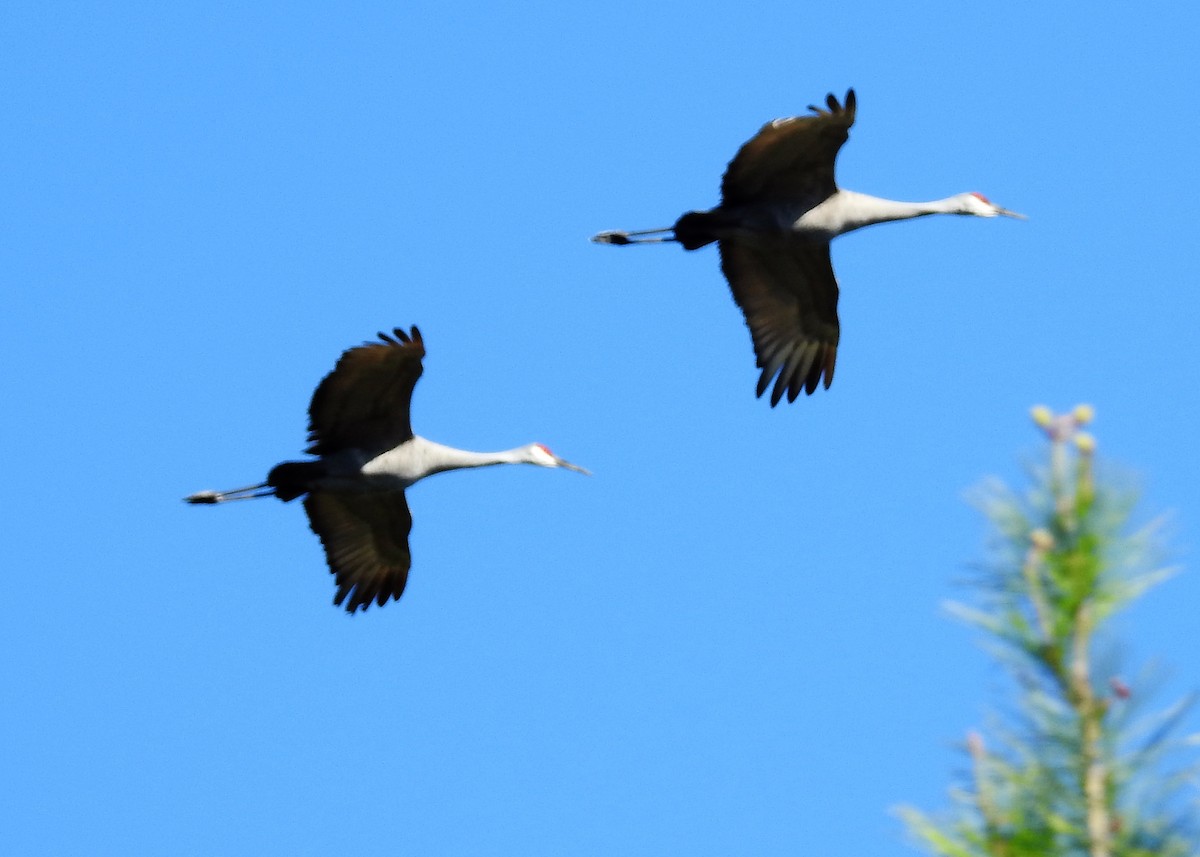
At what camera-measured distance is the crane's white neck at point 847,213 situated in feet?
55.6

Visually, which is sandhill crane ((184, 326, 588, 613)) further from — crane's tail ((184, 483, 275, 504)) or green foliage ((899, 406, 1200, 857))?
green foliage ((899, 406, 1200, 857))

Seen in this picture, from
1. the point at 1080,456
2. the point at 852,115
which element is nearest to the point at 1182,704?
the point at 1080,456

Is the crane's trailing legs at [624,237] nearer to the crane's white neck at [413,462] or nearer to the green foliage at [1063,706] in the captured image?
the crane's white neck at [413,462]

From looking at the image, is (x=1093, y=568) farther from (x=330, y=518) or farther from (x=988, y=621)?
(x=330, y=518)

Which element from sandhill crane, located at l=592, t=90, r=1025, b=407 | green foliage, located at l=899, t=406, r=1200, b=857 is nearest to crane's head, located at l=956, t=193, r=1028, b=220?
sandhill crane, located at l=592, t=90, r=1025, b=407

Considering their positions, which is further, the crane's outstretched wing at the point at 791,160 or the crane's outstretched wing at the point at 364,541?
the crane's outstretched wing at the point at 364,541

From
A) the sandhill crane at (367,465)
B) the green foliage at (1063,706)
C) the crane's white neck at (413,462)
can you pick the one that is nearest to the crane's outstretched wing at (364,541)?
the sandhill crane at (367,465)

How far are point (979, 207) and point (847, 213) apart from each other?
6.42 ft

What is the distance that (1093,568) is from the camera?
5262mm

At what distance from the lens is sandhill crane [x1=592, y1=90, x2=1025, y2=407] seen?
16.4 meters

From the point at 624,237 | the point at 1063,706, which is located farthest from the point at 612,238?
the point at 1063,706

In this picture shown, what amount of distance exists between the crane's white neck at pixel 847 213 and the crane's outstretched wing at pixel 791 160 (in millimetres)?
120

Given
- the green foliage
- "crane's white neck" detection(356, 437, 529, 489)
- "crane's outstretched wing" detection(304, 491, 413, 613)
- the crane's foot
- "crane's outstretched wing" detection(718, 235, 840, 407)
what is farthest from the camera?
the crane's foot

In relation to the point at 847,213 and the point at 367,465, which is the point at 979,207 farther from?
the point at 367,465
